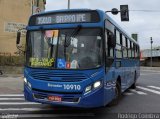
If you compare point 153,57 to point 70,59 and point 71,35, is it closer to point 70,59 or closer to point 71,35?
point 71,35

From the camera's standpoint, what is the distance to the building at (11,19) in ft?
159

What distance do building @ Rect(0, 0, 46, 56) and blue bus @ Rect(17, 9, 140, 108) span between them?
1452 inches

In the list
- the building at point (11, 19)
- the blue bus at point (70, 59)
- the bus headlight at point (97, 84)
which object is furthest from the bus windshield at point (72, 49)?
the building at point (11, 19)

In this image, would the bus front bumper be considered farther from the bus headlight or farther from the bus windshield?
the bus windshield

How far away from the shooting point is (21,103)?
48.2ft

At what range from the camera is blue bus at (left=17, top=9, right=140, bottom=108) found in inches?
422

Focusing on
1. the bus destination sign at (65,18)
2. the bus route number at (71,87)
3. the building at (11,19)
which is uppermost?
the building at (11,19)

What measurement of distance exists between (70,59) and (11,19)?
129 feet

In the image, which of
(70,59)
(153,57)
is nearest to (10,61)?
(70,59)

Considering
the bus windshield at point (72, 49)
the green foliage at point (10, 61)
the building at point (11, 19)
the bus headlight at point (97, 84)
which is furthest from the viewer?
the building at point (11, 19)

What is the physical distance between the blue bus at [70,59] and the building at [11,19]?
121 feet

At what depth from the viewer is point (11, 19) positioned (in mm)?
49125

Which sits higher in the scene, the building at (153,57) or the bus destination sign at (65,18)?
the bus destination sign at (65,18)

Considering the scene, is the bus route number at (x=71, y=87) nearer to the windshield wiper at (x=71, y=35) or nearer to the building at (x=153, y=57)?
the windshield wiper at (x=71, y=35)
